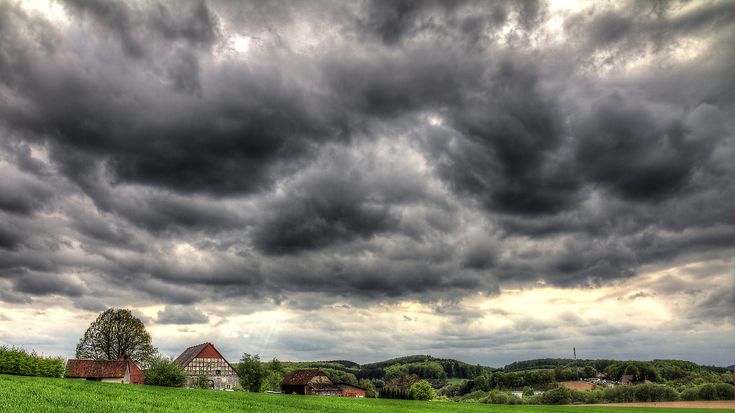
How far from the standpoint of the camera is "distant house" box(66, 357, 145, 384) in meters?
83.6

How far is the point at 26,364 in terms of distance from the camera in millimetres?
60250

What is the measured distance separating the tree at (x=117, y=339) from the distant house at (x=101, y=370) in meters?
5.64

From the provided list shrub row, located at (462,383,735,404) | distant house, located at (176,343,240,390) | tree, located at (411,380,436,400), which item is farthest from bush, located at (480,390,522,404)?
distant house, located at (176,343,240,390)

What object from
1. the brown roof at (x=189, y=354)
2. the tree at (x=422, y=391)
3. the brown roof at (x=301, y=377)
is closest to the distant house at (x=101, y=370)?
the brown roof at (x=189, y=354)

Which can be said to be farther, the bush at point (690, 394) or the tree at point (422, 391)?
the tree at point (422, 391)

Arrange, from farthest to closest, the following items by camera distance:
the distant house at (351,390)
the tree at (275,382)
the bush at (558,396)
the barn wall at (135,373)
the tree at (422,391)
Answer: the distant house at (351,390)
the tree at (275,382)
the tree at (422,391)
the bush at (558,396)
the barn wall at (135,373)

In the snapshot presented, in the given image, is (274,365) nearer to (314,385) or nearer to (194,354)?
(314,385)

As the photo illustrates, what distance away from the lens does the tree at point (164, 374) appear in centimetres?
7555

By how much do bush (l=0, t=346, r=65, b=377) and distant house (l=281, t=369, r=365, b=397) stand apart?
189 feet

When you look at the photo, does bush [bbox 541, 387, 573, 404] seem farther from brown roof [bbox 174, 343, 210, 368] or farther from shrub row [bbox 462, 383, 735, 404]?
brown roof [bbox 174, 343, 210, 368]

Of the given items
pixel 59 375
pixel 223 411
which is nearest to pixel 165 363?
pixel 59 375

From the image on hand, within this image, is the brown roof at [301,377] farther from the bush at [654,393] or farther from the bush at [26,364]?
the bush at [654,393]

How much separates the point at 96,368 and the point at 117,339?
8841mm

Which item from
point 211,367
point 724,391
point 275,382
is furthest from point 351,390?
point 724,391
